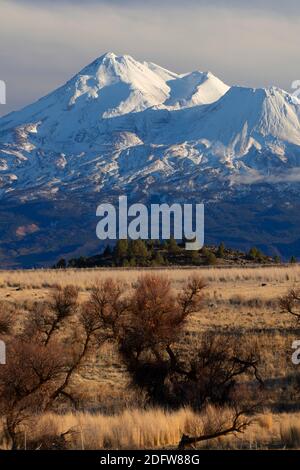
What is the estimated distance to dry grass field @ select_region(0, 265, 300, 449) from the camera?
53.7 ft

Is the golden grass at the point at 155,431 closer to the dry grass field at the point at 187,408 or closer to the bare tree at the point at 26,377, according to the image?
the dry grass field at the point at 187,408

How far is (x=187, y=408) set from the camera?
1908cm

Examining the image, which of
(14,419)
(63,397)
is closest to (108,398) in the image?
(63,397)

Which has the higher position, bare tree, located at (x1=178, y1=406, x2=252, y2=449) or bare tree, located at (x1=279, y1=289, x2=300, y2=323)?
bare tree, located at (x1=279, y1=289, x2=300, y2=323)

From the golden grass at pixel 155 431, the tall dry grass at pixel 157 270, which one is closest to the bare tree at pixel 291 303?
the golden grass at pixel 155 431

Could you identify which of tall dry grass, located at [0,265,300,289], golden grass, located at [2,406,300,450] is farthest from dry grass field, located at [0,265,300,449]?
tall dry grass, located at [0,265,300,289]

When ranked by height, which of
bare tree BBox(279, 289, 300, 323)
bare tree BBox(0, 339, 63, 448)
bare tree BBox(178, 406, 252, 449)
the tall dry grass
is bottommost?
bare tree BBox(178, 406, 252, 449)

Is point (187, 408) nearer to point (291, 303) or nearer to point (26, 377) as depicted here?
point (26, 377)

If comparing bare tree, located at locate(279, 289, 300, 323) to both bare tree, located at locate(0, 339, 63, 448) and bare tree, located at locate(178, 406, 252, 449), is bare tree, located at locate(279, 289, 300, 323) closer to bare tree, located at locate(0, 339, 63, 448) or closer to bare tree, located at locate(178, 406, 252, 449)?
bare tree, located at locate(0, 339, 63, 448)

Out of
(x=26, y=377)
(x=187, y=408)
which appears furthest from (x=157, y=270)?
(x=26, y=377)

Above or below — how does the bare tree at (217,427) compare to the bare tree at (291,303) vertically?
below

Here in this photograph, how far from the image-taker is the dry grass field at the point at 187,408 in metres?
16.4

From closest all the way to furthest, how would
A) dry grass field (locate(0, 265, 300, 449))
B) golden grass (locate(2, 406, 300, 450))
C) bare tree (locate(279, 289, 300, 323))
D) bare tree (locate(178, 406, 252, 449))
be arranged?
bare tree (locate(178, 406, 252, 449)) → golden grass (locate(2, 406, 300, 450)) → dry grass field (locate(0, 265, 300, 449)) → bare tree (locate(279, 289, 300, 323))
